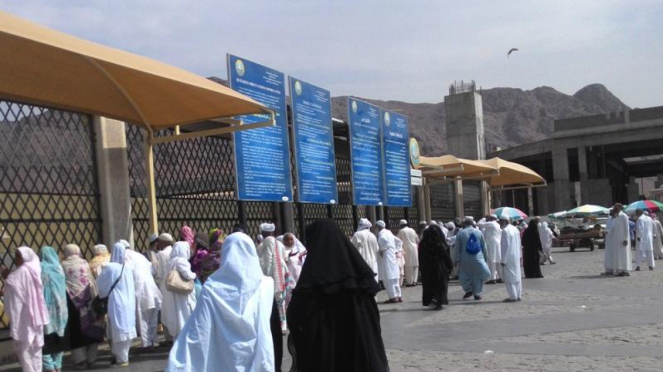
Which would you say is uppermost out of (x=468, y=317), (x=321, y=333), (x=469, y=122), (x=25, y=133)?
(x=469, y=122)

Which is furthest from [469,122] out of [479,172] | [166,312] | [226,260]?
[226,260]

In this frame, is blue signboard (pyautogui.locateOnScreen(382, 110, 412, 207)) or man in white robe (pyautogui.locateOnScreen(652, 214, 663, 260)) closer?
blue signboard (pyautogui.locateOnScreen(382, 110, 412, 207))

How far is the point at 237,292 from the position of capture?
14.7 ft

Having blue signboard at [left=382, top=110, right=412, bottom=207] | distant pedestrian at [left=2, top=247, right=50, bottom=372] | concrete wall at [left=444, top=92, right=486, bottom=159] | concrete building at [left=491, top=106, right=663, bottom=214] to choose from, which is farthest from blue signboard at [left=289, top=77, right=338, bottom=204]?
concrete building at [left=491, top=106, right=663, bottom=214]

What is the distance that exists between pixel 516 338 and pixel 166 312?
369cm

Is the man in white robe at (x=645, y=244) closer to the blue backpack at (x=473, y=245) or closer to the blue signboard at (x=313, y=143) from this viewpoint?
the blue backpack at (x=473, y=245)

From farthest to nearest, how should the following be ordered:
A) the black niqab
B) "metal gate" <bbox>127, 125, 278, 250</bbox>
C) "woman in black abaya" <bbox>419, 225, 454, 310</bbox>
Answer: "woman in black abaya" <bbox>419, 225, 454, 310</bbox> < "metal gate" <bbox>127, 125, 278, 250</bbox> < the black niqab

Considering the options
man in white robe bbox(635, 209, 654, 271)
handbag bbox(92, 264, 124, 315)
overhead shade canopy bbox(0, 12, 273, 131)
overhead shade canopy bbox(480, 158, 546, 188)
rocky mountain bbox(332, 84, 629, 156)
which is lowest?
man in white robe bbox(635, 209, 654, 271)

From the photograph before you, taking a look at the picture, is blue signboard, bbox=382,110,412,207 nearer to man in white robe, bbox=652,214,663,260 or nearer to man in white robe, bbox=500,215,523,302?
man in white robe, bbox=500,215,523,302

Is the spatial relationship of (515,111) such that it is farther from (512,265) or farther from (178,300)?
(178,300)

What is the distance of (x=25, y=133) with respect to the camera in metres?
8.54

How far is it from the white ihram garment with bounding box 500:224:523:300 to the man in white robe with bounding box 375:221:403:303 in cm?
183

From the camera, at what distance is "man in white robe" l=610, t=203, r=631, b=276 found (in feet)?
51.5

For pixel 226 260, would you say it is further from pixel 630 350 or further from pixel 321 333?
pixel 630 350
